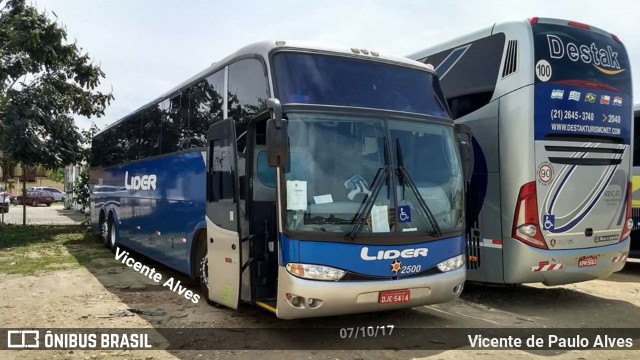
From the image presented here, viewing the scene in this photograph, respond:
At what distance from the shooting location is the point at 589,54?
760cm

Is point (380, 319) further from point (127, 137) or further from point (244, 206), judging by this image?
point (127, 137)

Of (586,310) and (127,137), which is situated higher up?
(127,137)

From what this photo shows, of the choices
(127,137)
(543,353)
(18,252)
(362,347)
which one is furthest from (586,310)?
(18,252)

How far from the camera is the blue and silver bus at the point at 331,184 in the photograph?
17.1 ft

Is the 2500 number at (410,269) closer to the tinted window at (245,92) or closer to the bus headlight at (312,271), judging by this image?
the bus headlight at (312,271)

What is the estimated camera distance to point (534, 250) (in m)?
7.05

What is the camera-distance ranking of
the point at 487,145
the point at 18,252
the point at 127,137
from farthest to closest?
the point at 18,252, the point at 127,137, the point at 487,145

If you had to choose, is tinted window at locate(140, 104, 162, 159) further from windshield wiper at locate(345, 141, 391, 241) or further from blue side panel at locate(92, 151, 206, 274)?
windshield wiper at locate(345, 141, 391, 241)

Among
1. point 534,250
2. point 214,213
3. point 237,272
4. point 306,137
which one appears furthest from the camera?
point 534,250

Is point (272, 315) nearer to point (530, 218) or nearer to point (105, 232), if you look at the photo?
point (530, 218)

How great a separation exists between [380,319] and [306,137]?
2.73 metres

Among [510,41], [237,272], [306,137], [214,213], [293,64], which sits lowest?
[237,272]

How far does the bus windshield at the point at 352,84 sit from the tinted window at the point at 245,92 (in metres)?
0.35

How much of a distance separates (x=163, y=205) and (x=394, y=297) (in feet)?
17.4
